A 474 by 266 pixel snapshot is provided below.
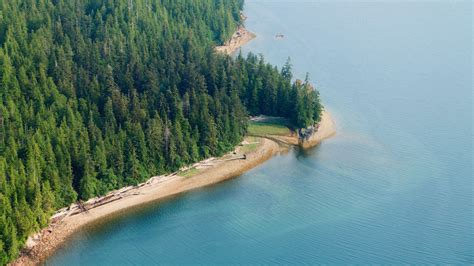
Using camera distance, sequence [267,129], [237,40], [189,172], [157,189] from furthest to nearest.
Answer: [237,40] < [267,129] < [189,172] < [157,189]

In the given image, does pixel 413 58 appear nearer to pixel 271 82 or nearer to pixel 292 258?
pixel 271 82

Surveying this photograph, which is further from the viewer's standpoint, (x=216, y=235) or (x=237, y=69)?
(x=237, y=69)

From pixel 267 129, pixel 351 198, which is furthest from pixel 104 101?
pixel 351 198

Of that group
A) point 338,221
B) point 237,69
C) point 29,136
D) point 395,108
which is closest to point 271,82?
point 237,69

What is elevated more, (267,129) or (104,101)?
(104,101)

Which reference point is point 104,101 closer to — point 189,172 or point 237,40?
point 189,172

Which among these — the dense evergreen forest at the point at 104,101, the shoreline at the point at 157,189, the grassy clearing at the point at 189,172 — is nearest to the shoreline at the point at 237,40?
the dense evergreen forest at the point at 104,101
